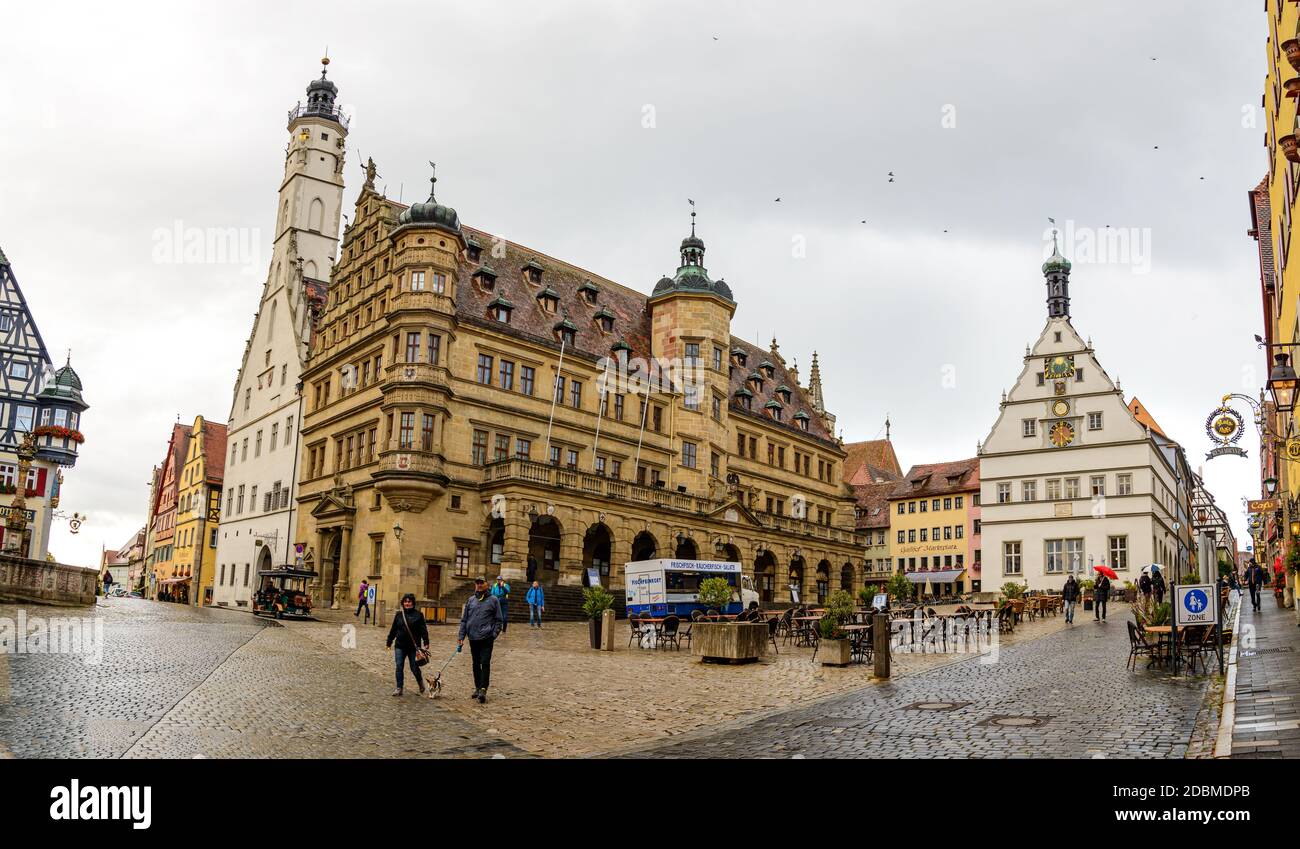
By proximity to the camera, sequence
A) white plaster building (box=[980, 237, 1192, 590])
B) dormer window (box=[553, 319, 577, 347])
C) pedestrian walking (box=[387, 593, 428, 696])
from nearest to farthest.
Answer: pedestrian walking (box=[387, 593, 428, 696]), dormer window (box=[553, 319, 577, 347]), white plaster building (box=[980, 237, 1192, 590])

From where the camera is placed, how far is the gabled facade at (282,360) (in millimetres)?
53125

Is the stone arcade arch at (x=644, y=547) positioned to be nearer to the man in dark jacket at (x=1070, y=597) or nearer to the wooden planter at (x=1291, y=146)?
the man in dark jacket at (x=1070, y=597)

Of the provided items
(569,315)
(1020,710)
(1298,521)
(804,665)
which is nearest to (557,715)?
(1020,710)

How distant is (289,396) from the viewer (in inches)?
2137

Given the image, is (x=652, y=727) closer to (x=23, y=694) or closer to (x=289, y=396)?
(x=23, y=694)

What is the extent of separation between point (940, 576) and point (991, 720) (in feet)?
212

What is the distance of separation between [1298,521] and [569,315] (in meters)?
33.6

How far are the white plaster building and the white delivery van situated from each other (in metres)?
31.6

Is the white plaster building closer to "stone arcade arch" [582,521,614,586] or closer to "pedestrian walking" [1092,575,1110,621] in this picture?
"pedestrian walking" [1092,575,1110,621]

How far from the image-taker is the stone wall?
97.7ft

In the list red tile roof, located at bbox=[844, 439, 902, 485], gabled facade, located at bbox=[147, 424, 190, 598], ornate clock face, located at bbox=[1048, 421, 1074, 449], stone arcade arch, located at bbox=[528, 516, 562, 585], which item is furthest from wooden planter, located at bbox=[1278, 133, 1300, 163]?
red tile roof, located at bbox=[844, 439, 902, 485]

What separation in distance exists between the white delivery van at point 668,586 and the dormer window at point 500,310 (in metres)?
14.7

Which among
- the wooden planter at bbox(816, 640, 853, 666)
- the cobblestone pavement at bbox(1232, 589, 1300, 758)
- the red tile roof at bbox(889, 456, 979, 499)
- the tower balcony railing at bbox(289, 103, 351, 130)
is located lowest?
the wooden planter at bbox(816, 640, 853, 666)
